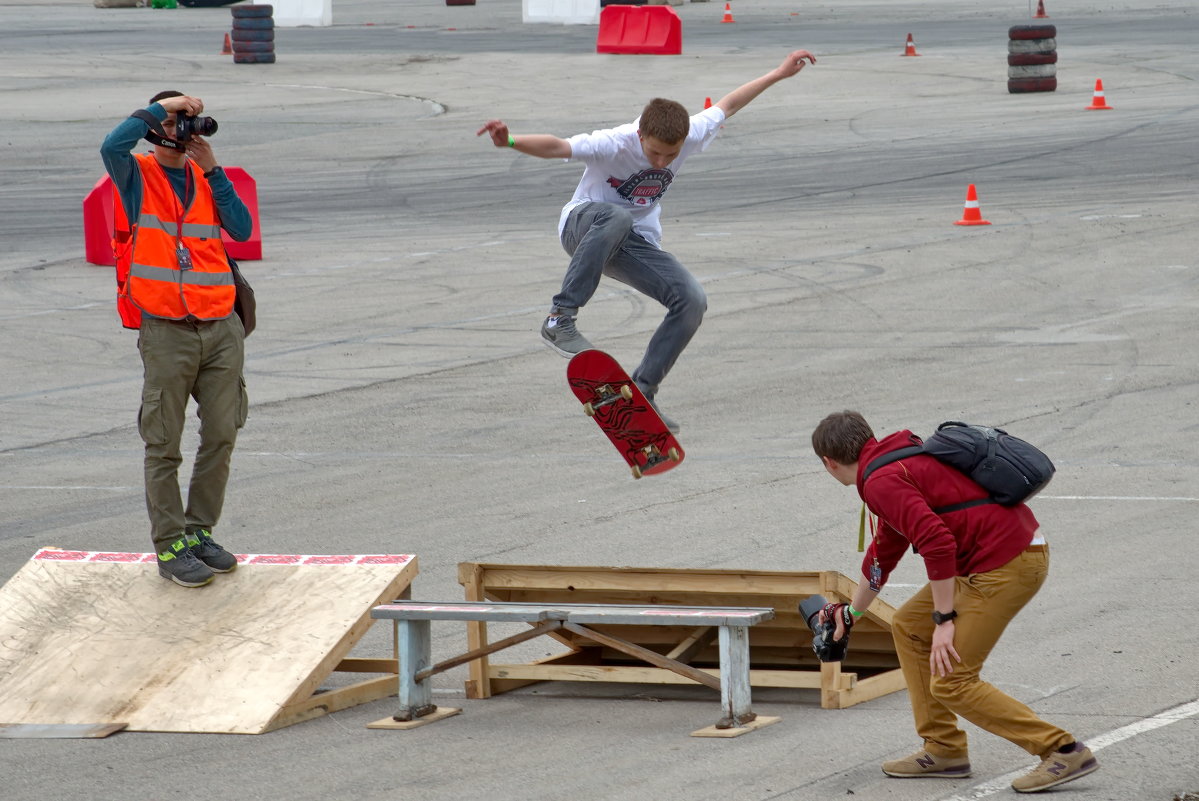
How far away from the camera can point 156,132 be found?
8.76 metres

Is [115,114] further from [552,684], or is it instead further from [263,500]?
[552,684]

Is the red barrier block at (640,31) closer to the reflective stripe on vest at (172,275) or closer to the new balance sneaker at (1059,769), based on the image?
the reflective stripe on vest at (172,275)

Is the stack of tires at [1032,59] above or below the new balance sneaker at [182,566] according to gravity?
above

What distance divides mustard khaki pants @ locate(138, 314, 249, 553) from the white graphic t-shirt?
7.65 ft

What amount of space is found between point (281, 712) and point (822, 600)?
9.25 feet

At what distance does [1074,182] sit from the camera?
27250 millimetres

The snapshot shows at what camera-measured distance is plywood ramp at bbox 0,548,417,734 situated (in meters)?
8.53

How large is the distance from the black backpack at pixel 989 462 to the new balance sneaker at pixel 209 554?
413cm

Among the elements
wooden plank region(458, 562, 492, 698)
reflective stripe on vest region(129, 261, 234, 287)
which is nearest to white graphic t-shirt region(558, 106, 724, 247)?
reflective stripe on vest region(129, 261, 234, 287)

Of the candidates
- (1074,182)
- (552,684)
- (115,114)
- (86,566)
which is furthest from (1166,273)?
Result: (115,114)

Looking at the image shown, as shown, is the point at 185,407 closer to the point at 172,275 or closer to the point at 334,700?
the point at 172,275

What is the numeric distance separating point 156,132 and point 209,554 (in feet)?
7.83

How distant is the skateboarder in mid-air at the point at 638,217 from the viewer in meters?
9.88

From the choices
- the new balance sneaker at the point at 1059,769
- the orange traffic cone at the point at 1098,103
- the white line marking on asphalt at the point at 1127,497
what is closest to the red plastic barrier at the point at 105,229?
the white line marking on asphalt at the point at 1127,497
